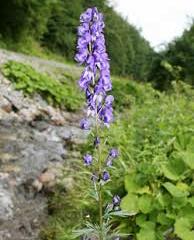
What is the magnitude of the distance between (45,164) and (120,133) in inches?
39.3

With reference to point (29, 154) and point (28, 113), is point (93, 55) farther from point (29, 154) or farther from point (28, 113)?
point (28, 113)

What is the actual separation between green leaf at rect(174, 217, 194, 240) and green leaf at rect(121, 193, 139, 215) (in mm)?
391

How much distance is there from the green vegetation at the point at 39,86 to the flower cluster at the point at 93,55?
306 inches

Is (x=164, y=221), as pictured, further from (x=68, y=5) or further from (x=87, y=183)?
(x=68, y=5)

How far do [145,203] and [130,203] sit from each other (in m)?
0.11

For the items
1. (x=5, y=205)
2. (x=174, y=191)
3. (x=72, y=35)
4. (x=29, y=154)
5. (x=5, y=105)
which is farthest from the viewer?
(x=72, y=35)

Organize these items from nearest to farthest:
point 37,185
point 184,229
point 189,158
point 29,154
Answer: point 184,229 → point 189,158 → point 37,185 → point 29,154

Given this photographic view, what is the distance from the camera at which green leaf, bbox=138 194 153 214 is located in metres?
4.27

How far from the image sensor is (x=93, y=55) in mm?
2932

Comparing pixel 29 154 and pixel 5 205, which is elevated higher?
pixel 29 154

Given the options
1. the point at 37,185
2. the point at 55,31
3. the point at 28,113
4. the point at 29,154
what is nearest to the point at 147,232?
the point at 37,185

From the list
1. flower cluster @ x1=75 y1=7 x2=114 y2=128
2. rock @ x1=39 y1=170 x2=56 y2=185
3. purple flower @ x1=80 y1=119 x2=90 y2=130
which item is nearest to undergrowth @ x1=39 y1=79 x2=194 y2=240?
rock @ x1=39 y1=170 x2=56 y2=185

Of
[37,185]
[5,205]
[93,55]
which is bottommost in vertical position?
[5,205]

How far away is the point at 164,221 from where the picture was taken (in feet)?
13.5
